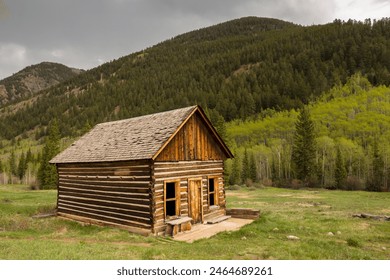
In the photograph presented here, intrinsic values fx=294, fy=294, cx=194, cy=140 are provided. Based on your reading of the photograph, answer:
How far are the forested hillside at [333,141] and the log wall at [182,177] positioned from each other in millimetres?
48406

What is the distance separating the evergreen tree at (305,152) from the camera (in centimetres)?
6656

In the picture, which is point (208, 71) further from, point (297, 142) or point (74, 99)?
point (297, 142)

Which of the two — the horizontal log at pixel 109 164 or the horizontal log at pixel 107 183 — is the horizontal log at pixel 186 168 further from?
the horizontal log at pixel 107 183

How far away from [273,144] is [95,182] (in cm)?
8067

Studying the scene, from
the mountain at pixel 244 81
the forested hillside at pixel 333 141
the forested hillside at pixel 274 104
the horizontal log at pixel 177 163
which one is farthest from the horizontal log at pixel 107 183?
the mountain at pixel 244 81

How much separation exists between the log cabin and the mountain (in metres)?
98.1

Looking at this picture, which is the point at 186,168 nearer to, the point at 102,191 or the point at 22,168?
the point at 102,191

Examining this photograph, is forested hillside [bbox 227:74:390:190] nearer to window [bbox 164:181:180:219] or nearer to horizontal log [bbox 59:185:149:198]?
window [bbox 164:181:180:219]

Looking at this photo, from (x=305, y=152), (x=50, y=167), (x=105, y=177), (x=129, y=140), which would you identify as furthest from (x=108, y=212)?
(x=305, y=152)

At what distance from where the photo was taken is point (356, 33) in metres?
160

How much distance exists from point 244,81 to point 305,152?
3731 inches
